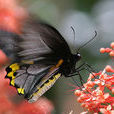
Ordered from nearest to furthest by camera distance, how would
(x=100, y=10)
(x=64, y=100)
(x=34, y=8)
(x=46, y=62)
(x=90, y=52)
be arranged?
(x=46, y=62), (x=64, y=100), (x=34, y=8), (x=90, y=52), (x=100, y=10)

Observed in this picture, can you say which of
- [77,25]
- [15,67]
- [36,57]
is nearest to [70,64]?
[36,57]

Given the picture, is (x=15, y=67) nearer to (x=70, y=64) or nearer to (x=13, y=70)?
(x=13, y=70)

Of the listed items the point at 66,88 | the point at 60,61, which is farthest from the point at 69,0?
the point at 60,61

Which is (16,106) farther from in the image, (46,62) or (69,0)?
(69,0)

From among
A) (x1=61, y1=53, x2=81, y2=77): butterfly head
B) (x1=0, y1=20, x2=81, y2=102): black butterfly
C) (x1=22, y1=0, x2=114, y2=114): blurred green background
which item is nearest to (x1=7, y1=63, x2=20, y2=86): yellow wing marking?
(x1=0, y1=20, x2=81, y2=102): black butterfly

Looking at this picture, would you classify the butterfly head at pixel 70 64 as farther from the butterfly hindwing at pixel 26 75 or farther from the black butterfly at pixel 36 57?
the butterfly hindwing at pixel 26 75

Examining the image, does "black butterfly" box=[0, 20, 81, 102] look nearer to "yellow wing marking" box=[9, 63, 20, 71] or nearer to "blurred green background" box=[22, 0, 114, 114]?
"yellow wing marking" box=[9, 63, 20, 71]

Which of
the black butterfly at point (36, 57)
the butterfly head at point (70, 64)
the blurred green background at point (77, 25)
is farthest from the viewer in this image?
the blurred green background at point (77, 25)

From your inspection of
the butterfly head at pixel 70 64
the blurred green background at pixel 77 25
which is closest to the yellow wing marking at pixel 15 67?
the butterfly head at pixel 70 64
